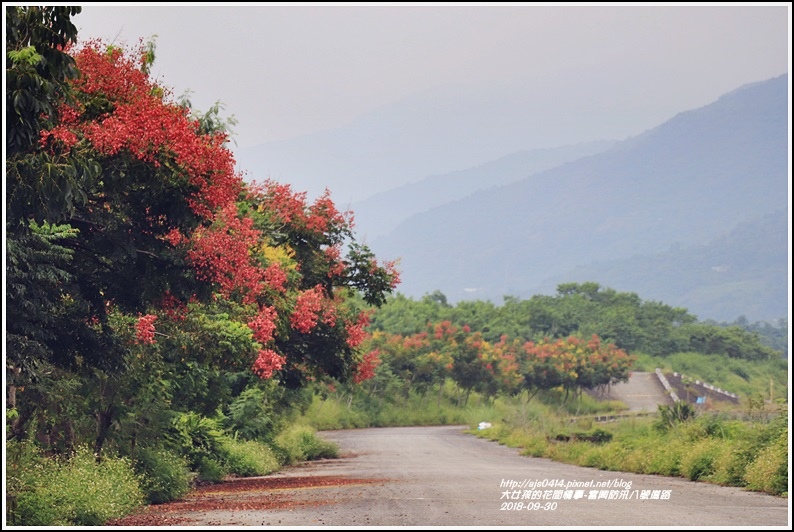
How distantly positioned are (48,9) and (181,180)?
142 inches

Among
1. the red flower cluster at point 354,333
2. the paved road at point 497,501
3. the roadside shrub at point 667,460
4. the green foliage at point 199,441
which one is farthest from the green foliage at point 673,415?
the green foliage at point 199,441

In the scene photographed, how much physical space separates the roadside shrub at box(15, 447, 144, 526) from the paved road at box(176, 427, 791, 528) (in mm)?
1396

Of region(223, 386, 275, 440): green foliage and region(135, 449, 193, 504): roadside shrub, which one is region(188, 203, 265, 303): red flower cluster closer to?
region(135, 449, 193, 504): roadside shrub

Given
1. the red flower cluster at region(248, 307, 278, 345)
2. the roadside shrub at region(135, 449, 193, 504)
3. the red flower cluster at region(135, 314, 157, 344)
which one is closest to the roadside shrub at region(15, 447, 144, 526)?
the roadside shrub at region(135, 449, 193, 504)

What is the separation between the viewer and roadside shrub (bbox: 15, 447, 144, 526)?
15969 mm

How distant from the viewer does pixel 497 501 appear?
63.3 feet

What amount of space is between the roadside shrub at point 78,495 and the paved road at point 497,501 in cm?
140

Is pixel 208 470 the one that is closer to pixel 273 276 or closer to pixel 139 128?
pixel 273 276

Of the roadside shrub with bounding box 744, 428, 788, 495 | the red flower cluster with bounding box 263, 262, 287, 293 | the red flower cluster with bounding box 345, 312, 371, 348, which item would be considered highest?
the red flower cluster with bounding box 263, 262, 287, 293

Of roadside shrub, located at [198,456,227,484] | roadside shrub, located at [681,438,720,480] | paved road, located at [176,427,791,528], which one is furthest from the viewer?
roadside shrub, located at [198,456,227,484]

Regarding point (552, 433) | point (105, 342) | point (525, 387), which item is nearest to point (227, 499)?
point (105, 342)

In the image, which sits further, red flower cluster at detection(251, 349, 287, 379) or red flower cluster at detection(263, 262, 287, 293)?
red flower cluster at detection(263, 262, 287, 293)

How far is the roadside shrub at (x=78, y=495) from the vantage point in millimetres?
15969

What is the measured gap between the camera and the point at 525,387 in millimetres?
83812
